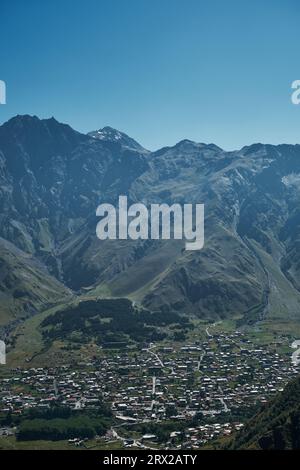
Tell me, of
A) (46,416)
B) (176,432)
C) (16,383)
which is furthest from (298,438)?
(16,383)

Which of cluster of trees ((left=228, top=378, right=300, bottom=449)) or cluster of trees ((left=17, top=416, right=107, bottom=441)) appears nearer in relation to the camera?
cluster of trees ((left=228, top=378, right=300, bottom=449))

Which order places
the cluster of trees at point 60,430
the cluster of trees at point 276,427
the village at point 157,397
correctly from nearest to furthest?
1. the cluster of trees at point 276,427
2. the village at point 157,397
3. the cluster of trees at point 60,430

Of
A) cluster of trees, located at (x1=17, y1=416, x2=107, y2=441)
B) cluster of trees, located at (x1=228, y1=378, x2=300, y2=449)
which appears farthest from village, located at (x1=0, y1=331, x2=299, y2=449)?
cluster of trees, located at (x1=228, y1=378, x2=300, y2=449)

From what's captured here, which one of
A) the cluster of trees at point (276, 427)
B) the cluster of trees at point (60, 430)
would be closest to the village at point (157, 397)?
the cluster of trees at point (60, 430)

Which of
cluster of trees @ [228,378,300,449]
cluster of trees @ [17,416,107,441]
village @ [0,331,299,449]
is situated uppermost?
cluster of trees @ [228,378,300,449]

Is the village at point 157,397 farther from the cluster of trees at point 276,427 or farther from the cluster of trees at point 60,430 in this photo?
the cluster of trees at point 276,427

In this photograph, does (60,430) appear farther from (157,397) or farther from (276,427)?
(276,427)

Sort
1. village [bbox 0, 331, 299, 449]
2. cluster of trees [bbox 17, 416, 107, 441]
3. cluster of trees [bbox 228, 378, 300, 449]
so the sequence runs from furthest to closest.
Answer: cluster of trees [bbox 17, 416, 107, 441] < village [bbox 0, 331, 299, 449] < cluster of trees [bbox 228, 378, 300, 449]

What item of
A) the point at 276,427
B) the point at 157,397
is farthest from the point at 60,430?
the point at 276,427

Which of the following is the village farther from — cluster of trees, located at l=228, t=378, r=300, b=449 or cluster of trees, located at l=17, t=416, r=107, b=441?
cluster of trees, located at l=228, t=378, r=300, b=449

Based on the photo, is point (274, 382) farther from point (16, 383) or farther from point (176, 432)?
point (16, 383)

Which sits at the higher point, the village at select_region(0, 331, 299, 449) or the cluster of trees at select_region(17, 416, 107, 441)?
the village at select_region(0, 331, 299, 449)
